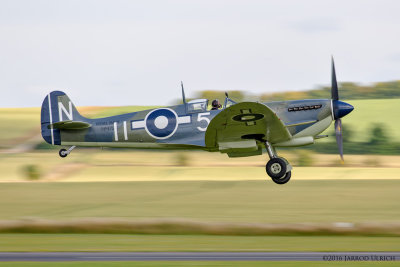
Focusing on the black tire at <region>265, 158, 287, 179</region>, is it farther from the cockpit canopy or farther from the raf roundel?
the raf roundel

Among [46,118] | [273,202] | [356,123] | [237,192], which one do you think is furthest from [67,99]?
[356,123]

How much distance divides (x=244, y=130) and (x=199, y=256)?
379 centimetres

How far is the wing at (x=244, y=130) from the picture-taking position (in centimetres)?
1670

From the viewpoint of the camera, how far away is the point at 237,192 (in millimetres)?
33688

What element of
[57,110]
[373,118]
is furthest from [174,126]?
[373,118]

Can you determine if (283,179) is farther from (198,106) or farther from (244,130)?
(198,106)

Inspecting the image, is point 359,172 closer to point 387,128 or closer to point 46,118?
point 387,128

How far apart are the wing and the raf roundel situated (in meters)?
1.12

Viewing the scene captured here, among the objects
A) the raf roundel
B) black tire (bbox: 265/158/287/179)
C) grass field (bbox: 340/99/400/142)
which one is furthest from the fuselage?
grass field (bbox: 340/99/400/142)

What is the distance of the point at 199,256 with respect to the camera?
1562 cm

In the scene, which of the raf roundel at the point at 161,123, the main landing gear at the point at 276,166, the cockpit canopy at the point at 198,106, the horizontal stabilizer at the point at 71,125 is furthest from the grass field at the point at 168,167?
the cockpit canopy at the point at 198,106

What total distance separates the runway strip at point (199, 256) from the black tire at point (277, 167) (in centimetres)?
261

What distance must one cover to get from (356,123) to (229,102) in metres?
35.8

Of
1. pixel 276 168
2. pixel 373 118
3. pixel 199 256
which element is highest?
pixel 276 168
